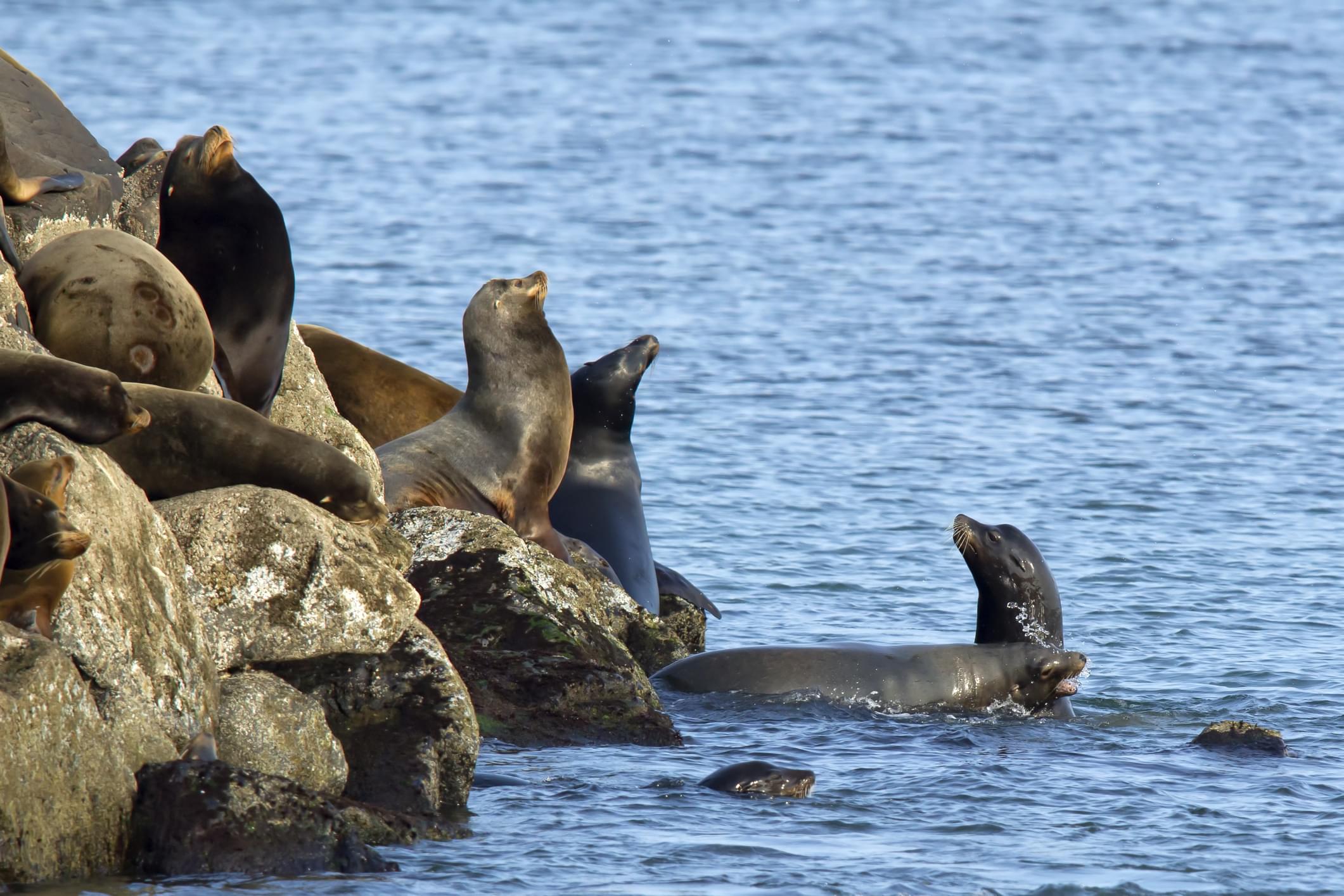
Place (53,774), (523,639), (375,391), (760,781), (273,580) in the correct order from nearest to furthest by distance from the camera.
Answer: (53,774) < (273,580) < (760,781) < (523,639) < (375,391)

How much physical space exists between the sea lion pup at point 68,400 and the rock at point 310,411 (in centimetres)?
218

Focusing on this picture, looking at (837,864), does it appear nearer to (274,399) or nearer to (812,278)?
(274,399)

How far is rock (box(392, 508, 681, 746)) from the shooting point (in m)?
7.26

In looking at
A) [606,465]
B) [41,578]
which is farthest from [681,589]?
[41,578]

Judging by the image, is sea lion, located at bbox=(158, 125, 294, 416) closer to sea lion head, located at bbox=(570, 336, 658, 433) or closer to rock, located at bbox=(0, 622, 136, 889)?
sea lion head, located at bbox=(570, 336, 658, 433)

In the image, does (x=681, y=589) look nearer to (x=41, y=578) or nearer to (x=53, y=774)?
(x=41, y=578)

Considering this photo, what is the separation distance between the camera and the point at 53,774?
514 centimetres

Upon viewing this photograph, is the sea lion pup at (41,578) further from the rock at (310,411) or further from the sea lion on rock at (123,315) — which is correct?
the rock at (310,411)

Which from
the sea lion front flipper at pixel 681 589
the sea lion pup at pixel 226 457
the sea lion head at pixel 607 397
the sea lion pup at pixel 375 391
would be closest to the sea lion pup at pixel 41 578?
the sea lion pup at pixel 226 457

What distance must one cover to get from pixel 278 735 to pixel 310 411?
2953mm

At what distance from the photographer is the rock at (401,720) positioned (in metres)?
6.17

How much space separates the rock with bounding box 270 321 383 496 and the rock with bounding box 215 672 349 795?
7.10 ft

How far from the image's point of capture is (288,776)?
231 inches

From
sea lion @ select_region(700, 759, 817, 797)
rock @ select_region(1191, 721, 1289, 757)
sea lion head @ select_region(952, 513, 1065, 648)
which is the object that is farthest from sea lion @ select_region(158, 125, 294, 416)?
rock @ select_region(1191, 721, 1289, 757)
